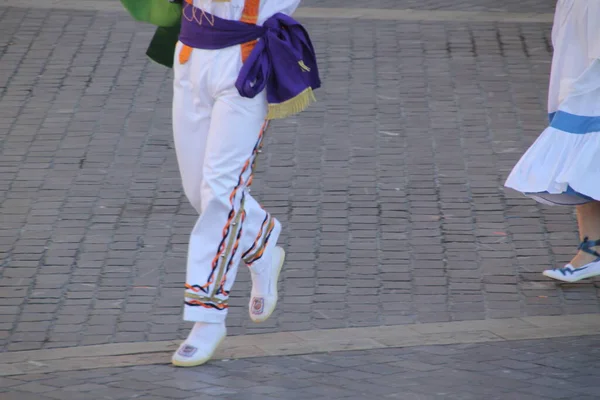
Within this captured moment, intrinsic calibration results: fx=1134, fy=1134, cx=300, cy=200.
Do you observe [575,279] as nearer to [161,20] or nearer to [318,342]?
[318,342]

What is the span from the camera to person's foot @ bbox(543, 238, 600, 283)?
5.88 m

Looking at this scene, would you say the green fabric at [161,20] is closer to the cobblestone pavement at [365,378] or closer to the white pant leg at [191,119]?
the white pant leg at [191,119]

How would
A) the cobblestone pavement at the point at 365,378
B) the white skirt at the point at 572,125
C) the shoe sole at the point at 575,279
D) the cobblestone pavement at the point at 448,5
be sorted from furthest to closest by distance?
1. the cobblestone pavement at the point at 448,5
2. the shoe sole at the point at 575,279
3. the white skirt at the point at 572,125
4. the cobblestone pavement at the point at 365,378

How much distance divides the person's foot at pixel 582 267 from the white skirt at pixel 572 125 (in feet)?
1.19

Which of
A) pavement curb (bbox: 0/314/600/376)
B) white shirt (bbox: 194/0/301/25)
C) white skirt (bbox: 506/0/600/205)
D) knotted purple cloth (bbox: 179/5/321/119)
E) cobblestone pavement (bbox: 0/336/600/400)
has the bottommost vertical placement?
pavement curb (bbox: 0/314/600/376)

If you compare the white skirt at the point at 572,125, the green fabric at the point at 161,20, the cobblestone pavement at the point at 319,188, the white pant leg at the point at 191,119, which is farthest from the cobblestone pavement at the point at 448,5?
the white pant leg at the point at 191,119

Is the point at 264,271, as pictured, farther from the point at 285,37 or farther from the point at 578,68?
the point at 578,68

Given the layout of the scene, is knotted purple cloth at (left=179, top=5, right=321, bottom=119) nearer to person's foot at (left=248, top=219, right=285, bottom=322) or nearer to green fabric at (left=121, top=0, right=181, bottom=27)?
green fabric at (left=121, top=0, right=181, bottom=27)

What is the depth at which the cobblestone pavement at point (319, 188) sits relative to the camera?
18.6 ft

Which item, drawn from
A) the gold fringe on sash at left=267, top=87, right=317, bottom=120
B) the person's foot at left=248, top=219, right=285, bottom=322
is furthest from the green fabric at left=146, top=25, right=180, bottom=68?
the person's foot at left=248, top=219, right=285, bottom=322

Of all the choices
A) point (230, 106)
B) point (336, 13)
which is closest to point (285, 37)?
point (230, 106)

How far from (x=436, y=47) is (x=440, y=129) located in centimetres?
184

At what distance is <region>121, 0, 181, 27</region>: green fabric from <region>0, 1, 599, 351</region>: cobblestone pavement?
4.79ft

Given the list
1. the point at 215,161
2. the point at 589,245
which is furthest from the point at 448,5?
the point at 215,161
